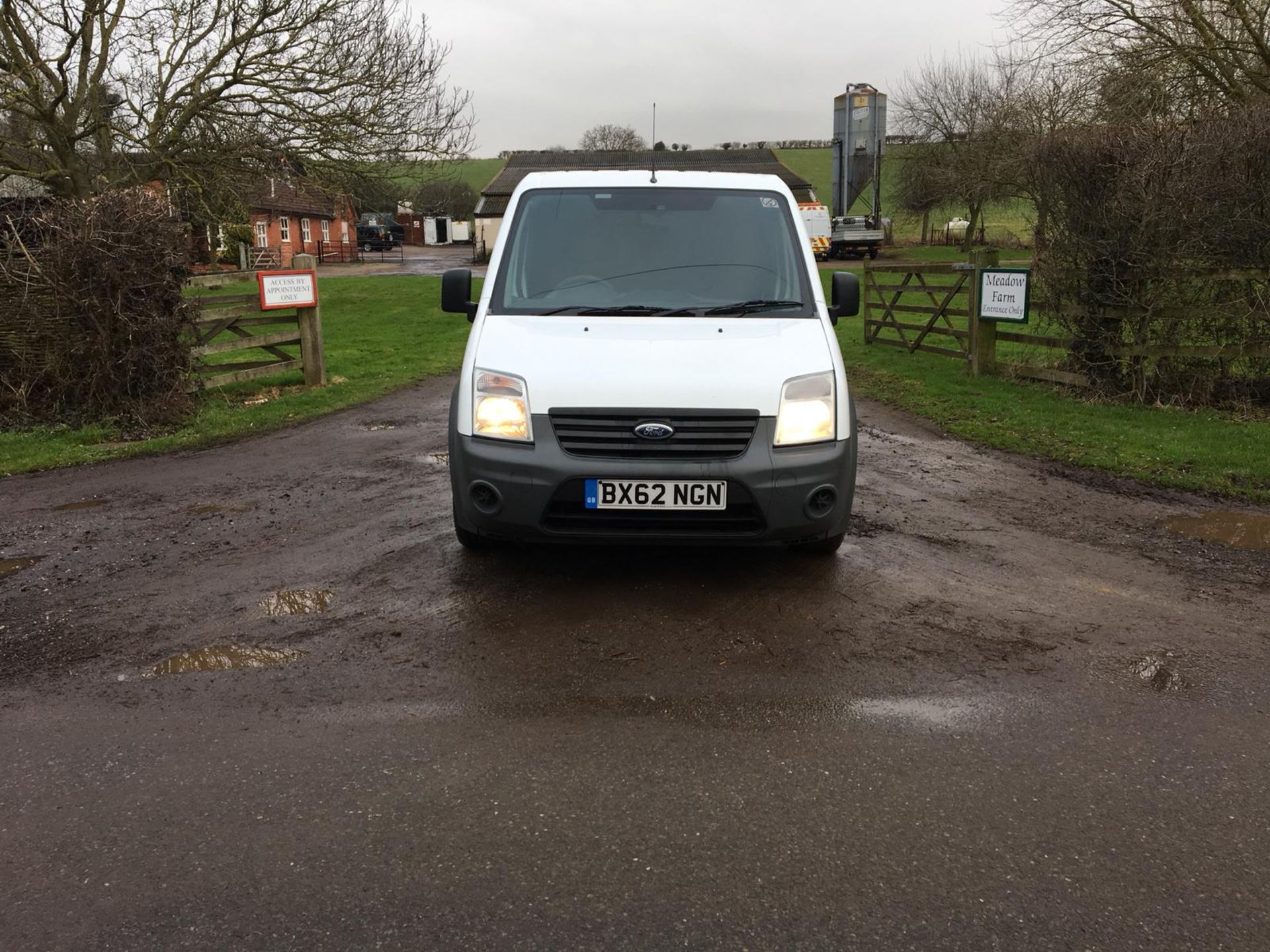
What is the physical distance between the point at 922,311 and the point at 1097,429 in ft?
19.5

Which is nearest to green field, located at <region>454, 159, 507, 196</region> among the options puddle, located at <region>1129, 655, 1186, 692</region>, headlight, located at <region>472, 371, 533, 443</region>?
headlight, located at <region>472, 371, 533, 443</region>

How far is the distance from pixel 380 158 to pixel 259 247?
119 feet

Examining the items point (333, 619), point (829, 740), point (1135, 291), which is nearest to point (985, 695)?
point (829, 740)

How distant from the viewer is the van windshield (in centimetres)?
545

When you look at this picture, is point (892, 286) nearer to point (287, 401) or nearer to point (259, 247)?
point (287, 401)

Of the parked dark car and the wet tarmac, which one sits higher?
the parked dark car

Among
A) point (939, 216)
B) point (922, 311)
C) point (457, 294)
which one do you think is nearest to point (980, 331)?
point (922, 311)

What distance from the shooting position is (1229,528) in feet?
20.6

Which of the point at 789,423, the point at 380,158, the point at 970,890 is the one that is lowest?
the point at 970,890

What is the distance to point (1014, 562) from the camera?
18.3 feet

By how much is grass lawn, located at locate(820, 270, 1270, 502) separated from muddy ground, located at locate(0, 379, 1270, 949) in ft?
6.74

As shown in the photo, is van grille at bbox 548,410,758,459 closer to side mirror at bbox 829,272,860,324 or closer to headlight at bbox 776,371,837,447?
headlight at bbox 776,371,837,447

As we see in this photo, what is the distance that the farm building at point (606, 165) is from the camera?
63344 millimetres

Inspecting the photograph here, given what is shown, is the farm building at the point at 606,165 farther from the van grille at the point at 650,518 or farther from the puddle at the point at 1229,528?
the van grille at the point at 650,518
